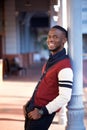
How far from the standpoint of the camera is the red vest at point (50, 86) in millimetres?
3121

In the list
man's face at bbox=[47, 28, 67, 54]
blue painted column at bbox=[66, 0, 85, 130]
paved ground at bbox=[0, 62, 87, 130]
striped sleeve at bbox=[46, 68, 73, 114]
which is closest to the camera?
striped sleeve at bbox=[46, 68, 73, 114]

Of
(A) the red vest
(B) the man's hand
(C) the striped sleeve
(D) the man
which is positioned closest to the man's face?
(D) the man

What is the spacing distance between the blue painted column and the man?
7.2 inches

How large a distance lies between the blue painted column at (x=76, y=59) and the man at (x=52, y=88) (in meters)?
0.18

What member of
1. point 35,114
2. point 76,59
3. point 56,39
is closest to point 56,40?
point 56,39

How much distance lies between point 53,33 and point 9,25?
2210 centimetres

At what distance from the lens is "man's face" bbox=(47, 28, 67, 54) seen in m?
3.19

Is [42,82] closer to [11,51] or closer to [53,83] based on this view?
[53,83]

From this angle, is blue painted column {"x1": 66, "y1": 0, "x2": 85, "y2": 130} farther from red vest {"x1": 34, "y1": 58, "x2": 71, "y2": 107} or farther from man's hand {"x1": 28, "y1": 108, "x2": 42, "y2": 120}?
man's hand {"x1": 28, "y1": 108, "x2": 42, "y2": 120}

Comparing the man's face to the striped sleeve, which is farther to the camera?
the man's face

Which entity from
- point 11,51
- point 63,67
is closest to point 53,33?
point 63,67

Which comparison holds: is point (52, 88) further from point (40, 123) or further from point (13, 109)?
point (13, 109)

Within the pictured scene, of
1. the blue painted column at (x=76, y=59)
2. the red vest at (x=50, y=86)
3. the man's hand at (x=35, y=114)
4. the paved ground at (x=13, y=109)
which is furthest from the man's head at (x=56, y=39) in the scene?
the paved ground at (x=13, y=109)

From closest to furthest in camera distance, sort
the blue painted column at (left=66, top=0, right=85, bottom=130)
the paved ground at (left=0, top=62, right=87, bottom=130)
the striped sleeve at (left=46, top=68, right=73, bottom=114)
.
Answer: the striped sleeve at (left=46, top=68, right=73, bottom=114) < the blue painted column at (left=66, top=0, right=85, bottom=130) < the paved ground at (left=0, top=62, right=87, bottom=130)
